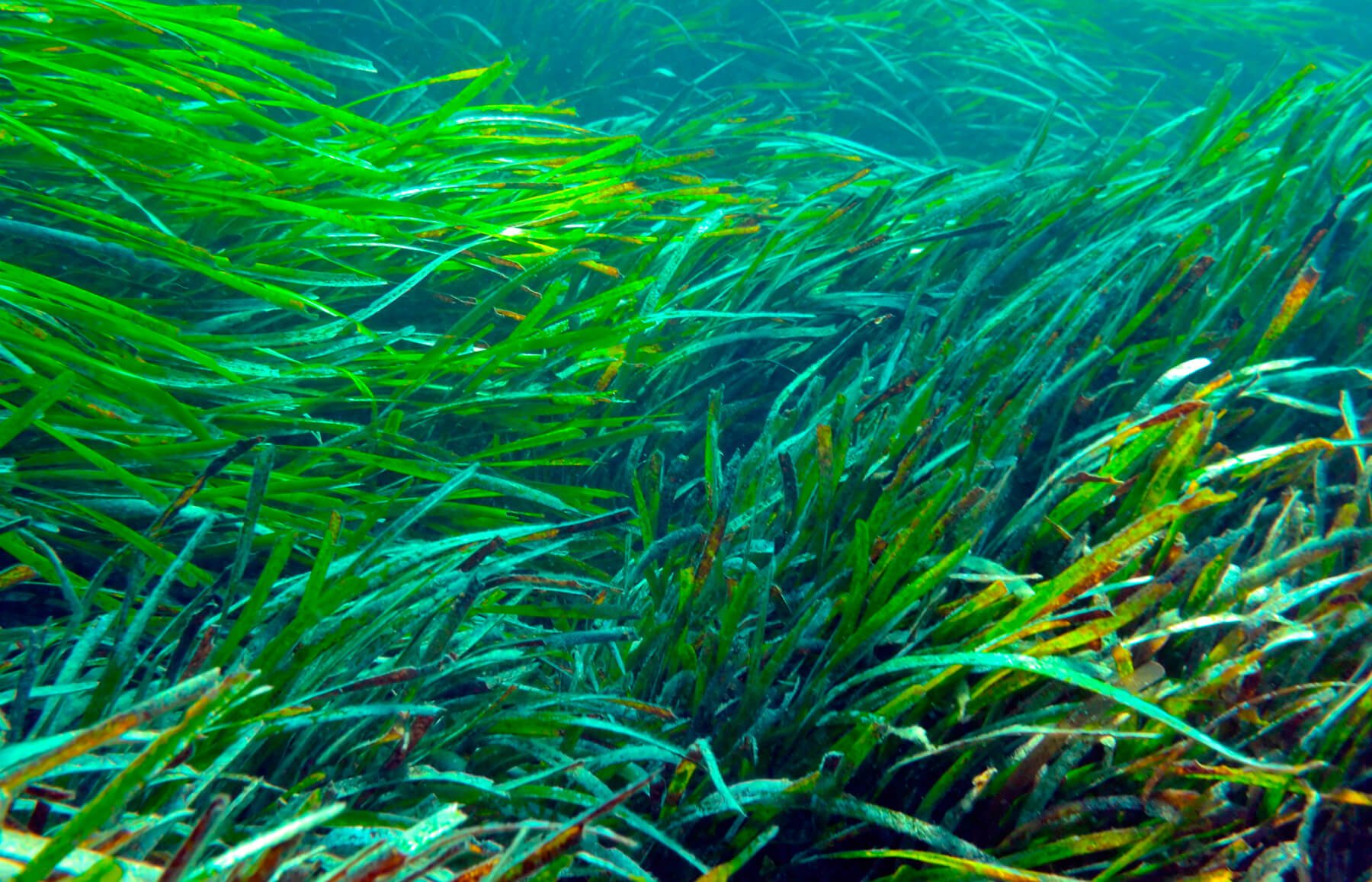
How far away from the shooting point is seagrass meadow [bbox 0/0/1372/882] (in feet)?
2.34

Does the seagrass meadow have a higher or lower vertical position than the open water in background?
lower

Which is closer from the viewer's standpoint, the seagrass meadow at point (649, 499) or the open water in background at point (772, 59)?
the seagrass meadow at point (649, 499)

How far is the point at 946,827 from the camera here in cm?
72

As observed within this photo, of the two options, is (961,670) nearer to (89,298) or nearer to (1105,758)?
(1105,758)

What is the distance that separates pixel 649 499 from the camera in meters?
1.26

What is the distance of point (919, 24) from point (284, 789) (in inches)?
146

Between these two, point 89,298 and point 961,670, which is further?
point 89,298

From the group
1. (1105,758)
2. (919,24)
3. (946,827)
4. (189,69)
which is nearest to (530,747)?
(946,827)

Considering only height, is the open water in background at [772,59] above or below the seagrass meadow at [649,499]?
above

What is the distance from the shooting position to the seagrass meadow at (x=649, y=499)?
2.34ft

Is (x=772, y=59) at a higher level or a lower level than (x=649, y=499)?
higher

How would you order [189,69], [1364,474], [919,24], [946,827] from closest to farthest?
[946,827], [1364,474], [189,69], [919,24]

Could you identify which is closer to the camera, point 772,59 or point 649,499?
point 649,499

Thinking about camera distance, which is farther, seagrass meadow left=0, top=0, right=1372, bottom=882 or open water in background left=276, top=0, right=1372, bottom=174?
open water in background left=276, top=0, right=1372, bottom=174
